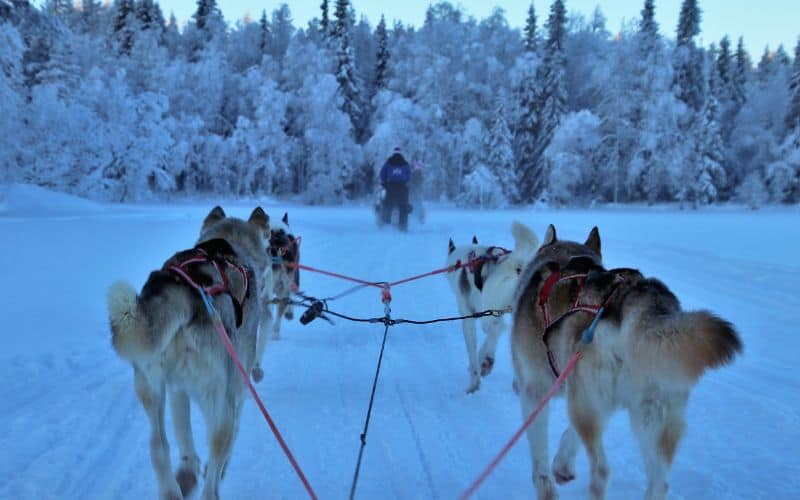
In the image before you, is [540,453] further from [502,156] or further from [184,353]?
[502,156]

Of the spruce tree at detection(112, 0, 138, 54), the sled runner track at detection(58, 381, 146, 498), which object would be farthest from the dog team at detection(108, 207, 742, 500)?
the spruce tree at detection(112, 0, 138, 54)

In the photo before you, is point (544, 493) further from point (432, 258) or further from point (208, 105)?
point (208, 105)

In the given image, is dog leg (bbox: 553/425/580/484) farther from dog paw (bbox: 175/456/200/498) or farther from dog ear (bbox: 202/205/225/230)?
dog ear (bbox: 202/205/225/230)

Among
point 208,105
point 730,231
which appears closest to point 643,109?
point 730,231

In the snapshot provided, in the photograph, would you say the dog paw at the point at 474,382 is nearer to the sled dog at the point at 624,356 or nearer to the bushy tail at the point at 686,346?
the sled dog at the point at 624,356

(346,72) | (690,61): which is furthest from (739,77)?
(346,72)

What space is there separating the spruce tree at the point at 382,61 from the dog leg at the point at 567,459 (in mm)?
42904

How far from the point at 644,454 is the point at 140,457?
272 cm

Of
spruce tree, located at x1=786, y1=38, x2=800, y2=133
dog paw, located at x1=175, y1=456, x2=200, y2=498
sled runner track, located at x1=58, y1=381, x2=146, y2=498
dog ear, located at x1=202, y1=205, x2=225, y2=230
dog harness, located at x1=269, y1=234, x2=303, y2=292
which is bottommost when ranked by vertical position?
sled runner track, located at x1=58, y1=381, x2=146, y2=498

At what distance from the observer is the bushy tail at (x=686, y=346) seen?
188 centimetres

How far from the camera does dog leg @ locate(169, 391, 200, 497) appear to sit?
9.35 ft

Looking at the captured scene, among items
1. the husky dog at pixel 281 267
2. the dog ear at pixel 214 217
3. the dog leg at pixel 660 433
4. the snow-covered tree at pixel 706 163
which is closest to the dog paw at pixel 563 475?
the dog leg at pixel 660 433

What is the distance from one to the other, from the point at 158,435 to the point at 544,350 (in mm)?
1870

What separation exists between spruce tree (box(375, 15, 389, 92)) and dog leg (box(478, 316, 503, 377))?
1625 inches
